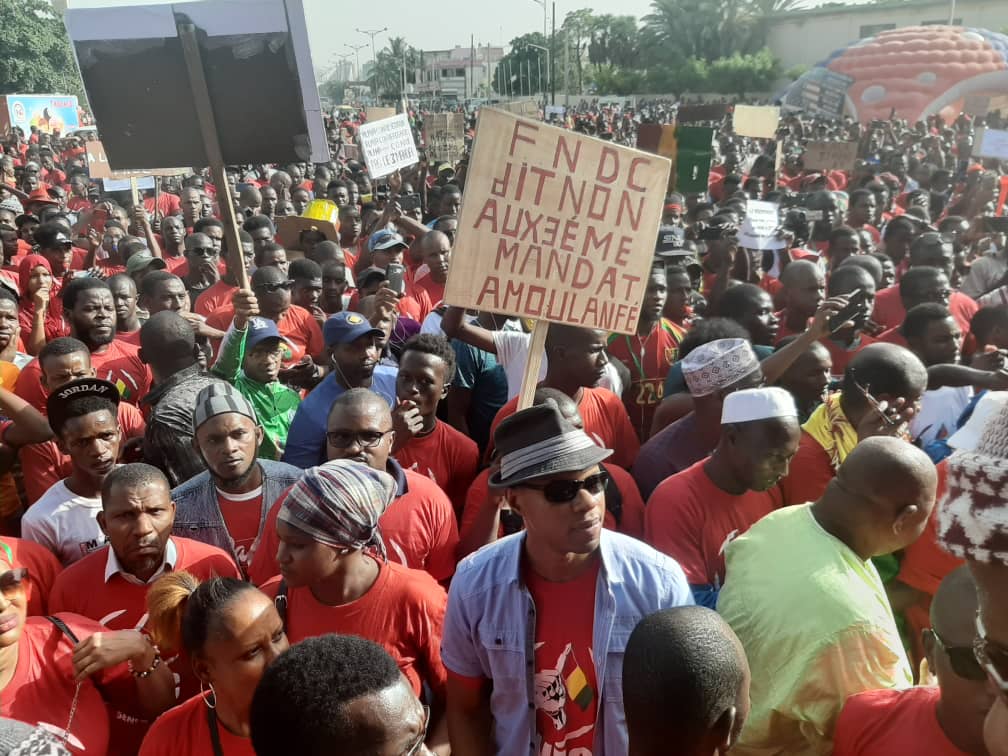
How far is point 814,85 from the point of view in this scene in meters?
25.6

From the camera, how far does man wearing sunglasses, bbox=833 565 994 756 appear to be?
6.05 feet

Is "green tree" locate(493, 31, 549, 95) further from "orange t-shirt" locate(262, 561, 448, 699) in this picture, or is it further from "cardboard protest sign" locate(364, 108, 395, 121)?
"orange t-shirt" locate(262, 561, 448, 699)

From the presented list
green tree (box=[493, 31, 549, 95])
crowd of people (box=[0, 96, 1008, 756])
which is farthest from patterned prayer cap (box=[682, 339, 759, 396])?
green tree (box=[493, 31, 549, 95])

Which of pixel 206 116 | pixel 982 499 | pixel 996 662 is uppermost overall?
pixel 206 116

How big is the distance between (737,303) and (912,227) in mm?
4605

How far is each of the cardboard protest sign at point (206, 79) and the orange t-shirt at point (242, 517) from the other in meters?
1.64

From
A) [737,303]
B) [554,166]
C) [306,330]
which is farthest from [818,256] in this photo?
[554,166]

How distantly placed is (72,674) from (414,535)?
124cm

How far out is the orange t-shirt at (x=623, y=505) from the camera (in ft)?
11.5

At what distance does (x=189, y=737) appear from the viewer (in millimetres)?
2357

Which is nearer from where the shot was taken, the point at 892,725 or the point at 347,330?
the point at 892,725

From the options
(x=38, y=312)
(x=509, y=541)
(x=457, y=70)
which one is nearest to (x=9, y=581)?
(x=509, y=541)

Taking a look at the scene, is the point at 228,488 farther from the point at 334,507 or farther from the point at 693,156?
the point at 693,156

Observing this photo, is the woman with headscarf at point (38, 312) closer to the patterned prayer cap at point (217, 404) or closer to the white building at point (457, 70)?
the patterned prayer cap at point (217, 404)
